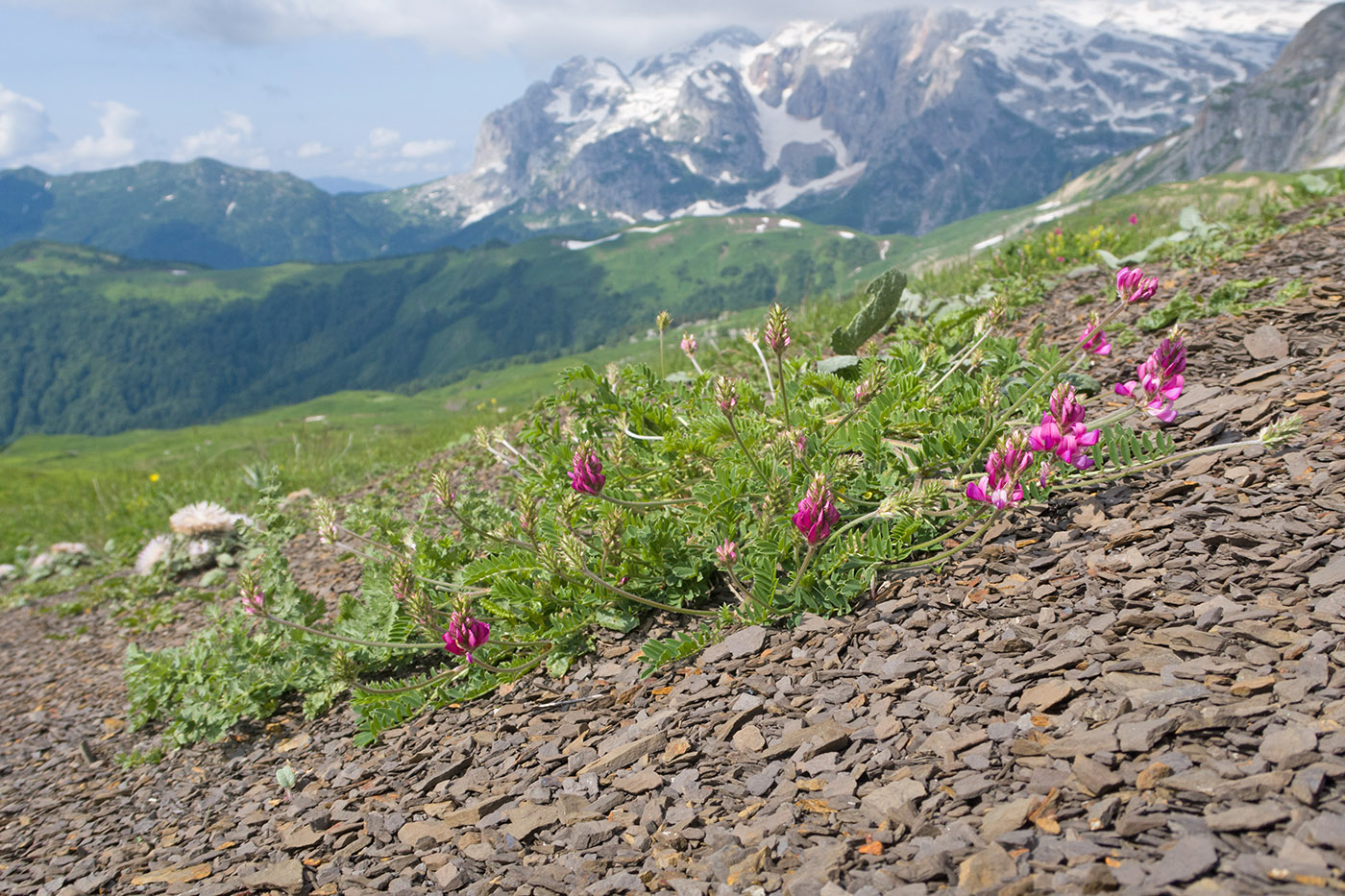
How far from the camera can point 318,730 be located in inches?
195

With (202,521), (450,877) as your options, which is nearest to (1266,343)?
(450,877)

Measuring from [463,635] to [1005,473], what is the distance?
2.73m

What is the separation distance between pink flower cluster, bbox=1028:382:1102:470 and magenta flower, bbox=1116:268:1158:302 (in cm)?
117

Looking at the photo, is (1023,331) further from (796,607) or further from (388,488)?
(388,488)

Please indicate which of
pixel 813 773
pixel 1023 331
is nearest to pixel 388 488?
pixel 1023 331

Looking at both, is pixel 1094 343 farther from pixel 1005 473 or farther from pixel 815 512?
pixel 815 512

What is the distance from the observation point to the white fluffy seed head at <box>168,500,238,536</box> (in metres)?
10.2

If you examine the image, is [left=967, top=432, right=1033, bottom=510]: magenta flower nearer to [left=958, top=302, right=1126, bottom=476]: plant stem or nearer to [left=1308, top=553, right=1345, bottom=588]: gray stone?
[left=958, top=302, right=1126, bottom=476]: plant stem

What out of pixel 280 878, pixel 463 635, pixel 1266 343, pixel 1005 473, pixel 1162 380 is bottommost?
pixel 280 878

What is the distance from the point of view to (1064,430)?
3.68 metres

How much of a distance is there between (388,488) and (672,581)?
797 cm

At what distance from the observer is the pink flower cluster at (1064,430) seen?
3631mm

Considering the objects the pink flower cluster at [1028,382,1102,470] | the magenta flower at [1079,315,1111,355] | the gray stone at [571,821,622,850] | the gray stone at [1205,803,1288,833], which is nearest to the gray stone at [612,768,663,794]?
the gray stone at [571,821,622,850]

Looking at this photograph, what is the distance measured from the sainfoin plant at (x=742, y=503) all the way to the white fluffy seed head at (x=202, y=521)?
17.6 feet
